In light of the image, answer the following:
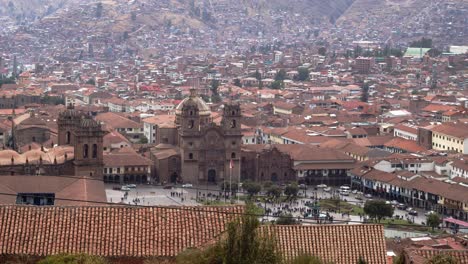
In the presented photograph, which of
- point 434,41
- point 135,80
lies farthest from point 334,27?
point 135,80

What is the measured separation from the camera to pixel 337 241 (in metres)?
17.0

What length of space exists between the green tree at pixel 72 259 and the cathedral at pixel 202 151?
104 feet

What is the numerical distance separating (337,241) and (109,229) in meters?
3.74

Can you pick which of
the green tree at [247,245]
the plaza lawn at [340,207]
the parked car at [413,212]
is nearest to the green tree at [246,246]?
the green tree at [247,245]

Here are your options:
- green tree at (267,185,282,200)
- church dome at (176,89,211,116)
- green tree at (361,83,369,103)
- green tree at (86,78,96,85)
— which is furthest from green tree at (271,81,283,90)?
green tree at (267,185,282,200)

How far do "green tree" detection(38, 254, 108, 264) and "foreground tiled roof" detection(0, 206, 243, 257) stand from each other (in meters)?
0.70

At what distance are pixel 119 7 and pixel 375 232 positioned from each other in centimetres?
14471

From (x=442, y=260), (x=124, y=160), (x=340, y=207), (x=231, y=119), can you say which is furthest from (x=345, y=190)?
(x=442, y=260)

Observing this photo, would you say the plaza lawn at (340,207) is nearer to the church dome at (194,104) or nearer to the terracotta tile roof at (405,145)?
the church dome at (194,104)

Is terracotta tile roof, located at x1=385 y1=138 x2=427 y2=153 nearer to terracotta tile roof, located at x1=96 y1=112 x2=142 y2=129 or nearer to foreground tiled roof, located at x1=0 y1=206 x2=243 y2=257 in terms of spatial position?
terracotta tile roof, located at x1=96 y1=112 x2=142 y2=129

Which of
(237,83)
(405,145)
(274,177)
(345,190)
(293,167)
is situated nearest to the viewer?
(345,190)

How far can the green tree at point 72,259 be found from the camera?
568 inches

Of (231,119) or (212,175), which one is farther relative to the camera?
(212,175)

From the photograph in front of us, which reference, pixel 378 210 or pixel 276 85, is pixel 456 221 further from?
pixel 276 85
